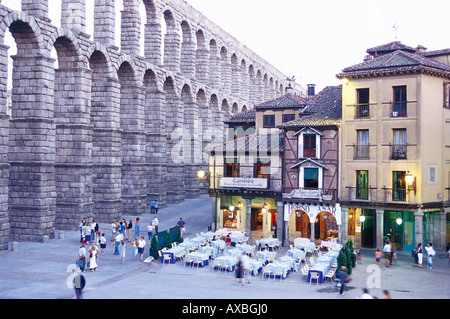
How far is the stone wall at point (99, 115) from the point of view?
1443 inches

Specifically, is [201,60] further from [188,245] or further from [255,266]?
[255,266]

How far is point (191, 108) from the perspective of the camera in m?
64.8

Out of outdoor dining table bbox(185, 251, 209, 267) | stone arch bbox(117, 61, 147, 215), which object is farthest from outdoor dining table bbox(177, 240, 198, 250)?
stone arch bbox(117, 61, 147, 215)

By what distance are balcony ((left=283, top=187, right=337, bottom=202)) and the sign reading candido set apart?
205cm

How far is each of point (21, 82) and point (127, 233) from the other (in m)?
13.5

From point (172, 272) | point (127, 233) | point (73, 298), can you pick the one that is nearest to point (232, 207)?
point (127, 233)

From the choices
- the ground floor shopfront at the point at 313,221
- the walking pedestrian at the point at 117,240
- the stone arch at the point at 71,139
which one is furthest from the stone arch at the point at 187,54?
the walking pedestrian at the point at 117,240

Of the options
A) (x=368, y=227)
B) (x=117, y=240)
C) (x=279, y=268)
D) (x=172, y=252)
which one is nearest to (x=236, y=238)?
(x=172, y=252)

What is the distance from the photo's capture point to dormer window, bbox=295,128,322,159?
121 ft

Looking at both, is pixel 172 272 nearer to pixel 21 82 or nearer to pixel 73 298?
pixel 73 298

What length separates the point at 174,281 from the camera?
25906 millimetres

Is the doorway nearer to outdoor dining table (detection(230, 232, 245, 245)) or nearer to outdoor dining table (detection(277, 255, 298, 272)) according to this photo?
outdoor dining table (detection(230, 232, 245, 245))

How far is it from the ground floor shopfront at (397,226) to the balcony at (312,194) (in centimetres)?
128

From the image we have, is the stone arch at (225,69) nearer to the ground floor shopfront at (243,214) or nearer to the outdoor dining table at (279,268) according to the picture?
the ground floor shopfront at (243,214)
